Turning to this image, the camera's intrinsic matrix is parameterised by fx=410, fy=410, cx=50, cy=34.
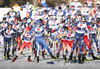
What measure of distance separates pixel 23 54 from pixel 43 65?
416 centimetres

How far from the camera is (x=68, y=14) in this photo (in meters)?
23.2

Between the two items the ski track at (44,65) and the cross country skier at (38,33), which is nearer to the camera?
the ski track at (44,65)

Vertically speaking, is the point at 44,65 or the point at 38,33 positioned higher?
the point at 38,33

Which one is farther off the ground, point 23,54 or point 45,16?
point 45,16

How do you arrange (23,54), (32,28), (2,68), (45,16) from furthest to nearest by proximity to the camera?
(45,16) < (23,54) < (32,28) < (2,68)

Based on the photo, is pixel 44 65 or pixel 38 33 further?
pixel 38 33

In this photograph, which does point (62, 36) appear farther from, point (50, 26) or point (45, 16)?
point (45, 16)

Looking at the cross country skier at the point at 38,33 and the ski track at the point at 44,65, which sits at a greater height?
the cross country skier at the point at 38,33

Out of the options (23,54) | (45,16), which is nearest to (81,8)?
(45,16)

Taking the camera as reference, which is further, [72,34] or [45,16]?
[45,16]

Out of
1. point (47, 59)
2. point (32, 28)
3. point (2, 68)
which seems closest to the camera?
point (2, 68)

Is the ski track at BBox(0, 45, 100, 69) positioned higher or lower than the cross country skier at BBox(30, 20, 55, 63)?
lower

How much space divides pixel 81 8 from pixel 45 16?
2.24m

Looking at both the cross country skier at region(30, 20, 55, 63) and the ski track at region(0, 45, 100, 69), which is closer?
the ski track at region(0, 45, 100, 69)
